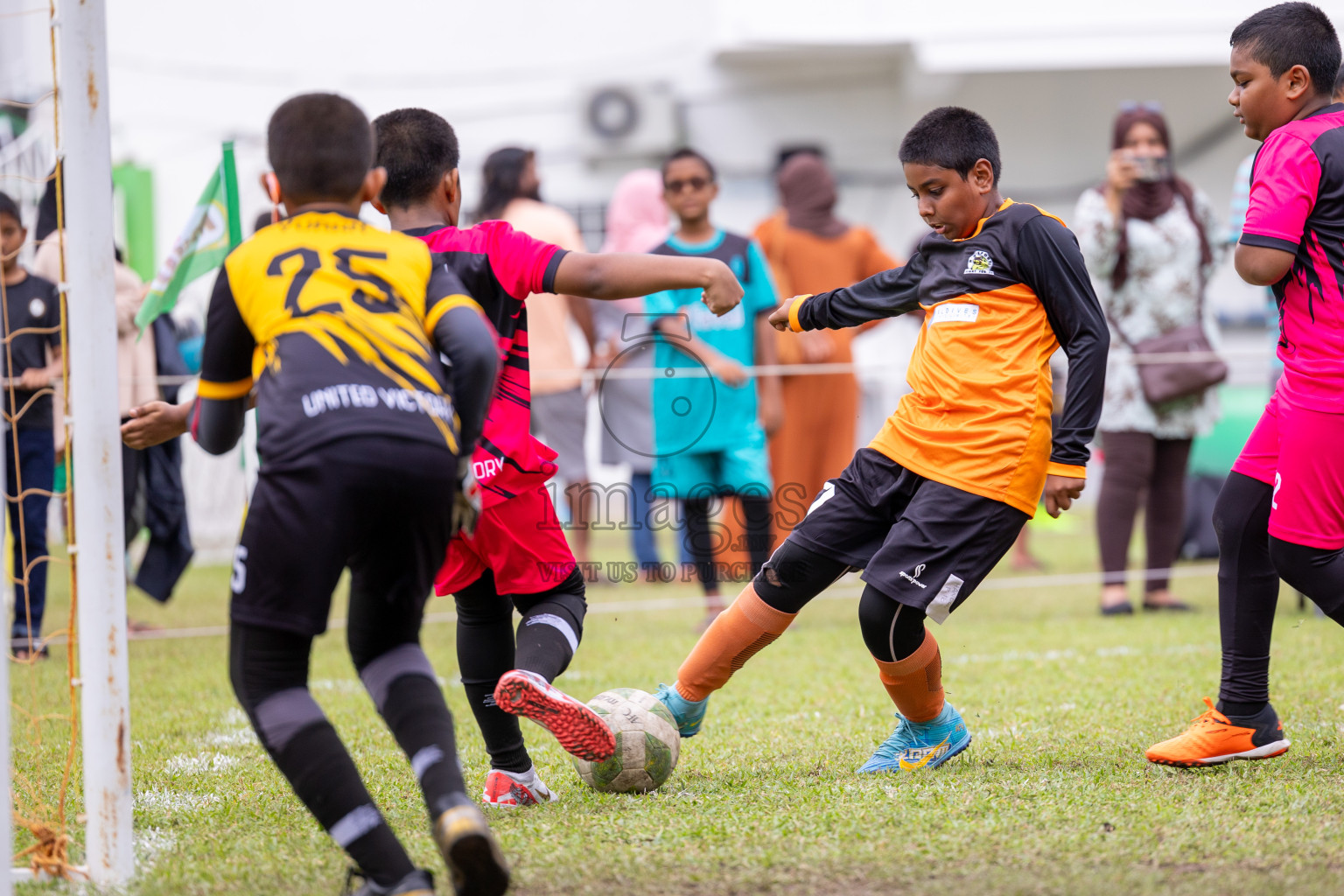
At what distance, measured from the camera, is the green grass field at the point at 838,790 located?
2.58 meters

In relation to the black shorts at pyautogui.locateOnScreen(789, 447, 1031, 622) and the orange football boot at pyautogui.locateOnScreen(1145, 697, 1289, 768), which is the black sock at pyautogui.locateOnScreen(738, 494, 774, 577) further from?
the orange football boot at pyautogui.locateOnScreen(1145, 697, 1289, 768)

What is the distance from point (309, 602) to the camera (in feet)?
7.82

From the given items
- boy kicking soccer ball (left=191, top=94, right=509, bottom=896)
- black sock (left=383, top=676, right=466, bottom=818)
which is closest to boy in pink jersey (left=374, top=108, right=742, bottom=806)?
black sock (left=383, top=676, right=466, bottom=818)

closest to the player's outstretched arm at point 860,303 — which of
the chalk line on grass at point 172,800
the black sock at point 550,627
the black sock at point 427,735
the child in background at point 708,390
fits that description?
the black sock at point 550,627

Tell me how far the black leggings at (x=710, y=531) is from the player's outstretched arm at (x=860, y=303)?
105 inches

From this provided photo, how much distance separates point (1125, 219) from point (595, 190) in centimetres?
872

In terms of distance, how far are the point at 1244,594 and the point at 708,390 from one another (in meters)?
3.27

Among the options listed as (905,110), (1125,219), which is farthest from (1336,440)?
(905,110)

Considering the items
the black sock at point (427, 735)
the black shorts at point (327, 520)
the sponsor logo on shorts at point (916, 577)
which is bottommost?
the black sock at point (427, 735)

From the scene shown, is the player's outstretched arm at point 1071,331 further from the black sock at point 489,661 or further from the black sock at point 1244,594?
the black sock at point 489,661

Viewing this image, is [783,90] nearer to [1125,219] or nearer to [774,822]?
[1125,219]

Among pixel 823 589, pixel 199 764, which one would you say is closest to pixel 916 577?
pixel 823 589

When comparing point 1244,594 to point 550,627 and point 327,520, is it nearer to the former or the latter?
point 550,627

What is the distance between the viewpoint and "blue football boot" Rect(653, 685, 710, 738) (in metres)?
3.60
